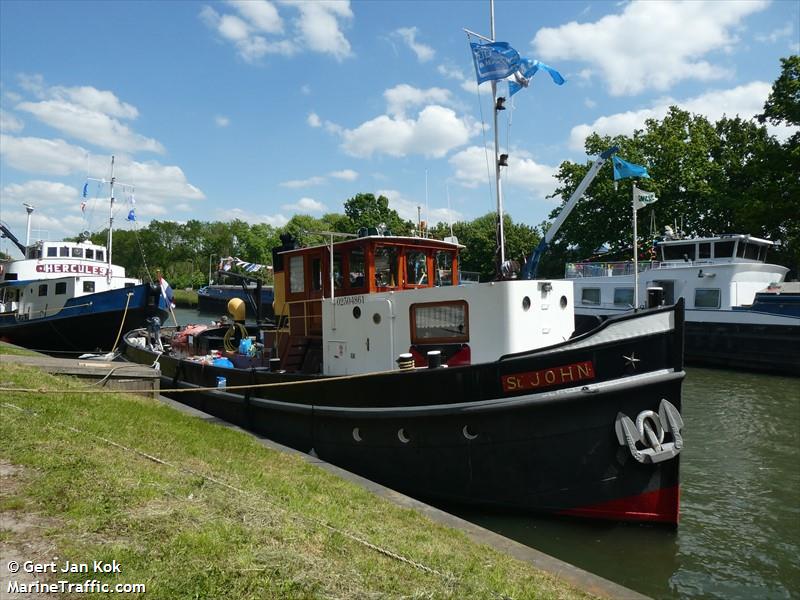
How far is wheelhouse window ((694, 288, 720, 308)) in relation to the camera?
22.6 metres

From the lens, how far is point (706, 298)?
2300 cm

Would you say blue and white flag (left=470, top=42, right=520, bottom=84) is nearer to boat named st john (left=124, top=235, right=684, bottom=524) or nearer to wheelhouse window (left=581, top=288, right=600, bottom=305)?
boat named st john (left=124, top=235, right=684, bottom=524)

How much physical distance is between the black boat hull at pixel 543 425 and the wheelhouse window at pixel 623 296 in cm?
2083

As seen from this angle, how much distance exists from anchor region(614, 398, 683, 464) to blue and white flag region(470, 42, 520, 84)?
203 inches

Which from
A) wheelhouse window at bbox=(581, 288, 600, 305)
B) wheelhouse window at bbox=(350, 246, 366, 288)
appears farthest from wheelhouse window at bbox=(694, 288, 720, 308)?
wheelhouse window at bbox=(350, 246, 366, 288)

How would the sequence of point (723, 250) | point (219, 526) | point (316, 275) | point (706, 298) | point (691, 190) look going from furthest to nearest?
point (691, 190), point (723, 250), point (706, 298), point (316, 275), point (219, 526)

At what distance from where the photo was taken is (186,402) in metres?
11.5

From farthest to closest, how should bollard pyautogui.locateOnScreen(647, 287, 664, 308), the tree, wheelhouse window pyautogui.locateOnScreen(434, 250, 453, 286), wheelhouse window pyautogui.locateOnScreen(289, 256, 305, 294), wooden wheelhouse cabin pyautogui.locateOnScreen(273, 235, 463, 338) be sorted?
the tree < wheelhouse window pyautogui.locateOnScreen(289, 256, 305, 294) < wheelhouse window pyautogui.locateOnScreen(434, 250, 453, 286) < wooden wheelhouse cabin pyautogui.locateOnScreen(273, 235, 463, 338) < bollard pyautogui.locateOnScreen(647, 287, 664, 308)

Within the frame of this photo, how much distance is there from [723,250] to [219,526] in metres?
24.7

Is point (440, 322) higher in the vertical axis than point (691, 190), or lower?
lower

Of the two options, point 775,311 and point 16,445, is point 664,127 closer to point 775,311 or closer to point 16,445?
point 775,311

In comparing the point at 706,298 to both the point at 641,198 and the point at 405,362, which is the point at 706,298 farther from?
the point at 405,362

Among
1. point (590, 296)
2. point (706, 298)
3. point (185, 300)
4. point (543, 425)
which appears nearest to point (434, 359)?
point (543, 425)

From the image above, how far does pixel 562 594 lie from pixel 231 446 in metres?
4.60
